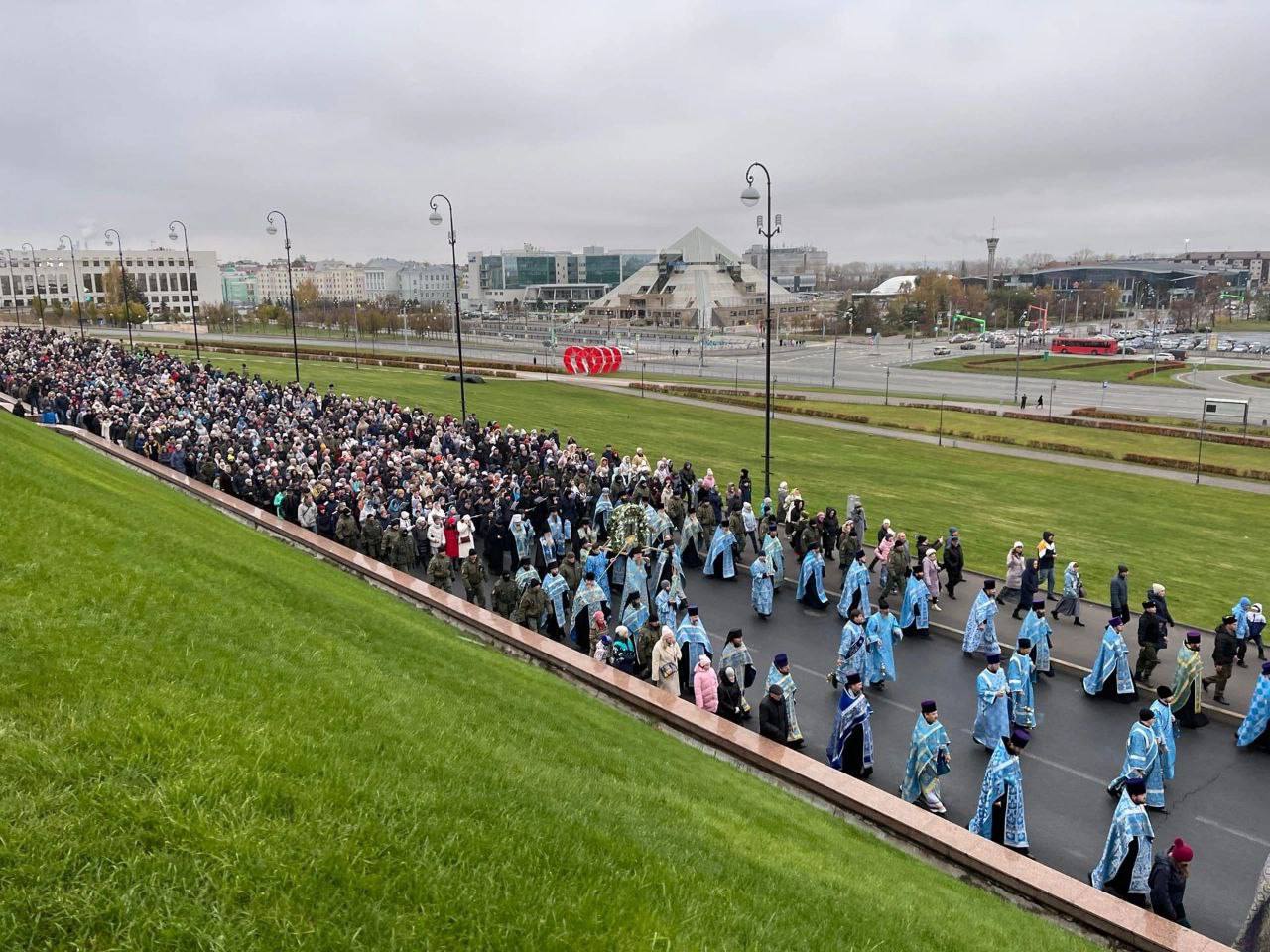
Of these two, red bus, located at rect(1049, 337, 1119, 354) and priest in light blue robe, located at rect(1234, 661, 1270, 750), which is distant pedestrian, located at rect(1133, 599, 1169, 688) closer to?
priest in light blue robe, located at rect(1234, 661, 1270, 750)

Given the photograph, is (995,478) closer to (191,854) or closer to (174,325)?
(191,854)

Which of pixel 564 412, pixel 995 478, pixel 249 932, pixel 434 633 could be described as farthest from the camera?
pixel 564 412

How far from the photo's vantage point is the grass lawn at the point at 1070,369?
62.2 metres

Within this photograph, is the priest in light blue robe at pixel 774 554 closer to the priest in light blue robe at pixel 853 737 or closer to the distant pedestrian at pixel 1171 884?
the priest in light blue robe at pixel 853 737

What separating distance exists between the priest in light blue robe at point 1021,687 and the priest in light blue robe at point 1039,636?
99 centimetres

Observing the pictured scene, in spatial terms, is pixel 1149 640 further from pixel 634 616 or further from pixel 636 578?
pixel 636 578

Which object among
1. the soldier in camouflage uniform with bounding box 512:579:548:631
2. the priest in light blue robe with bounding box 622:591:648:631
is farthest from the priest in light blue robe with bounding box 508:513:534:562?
the priest in light blue robe with bounding box 622:591:648:631

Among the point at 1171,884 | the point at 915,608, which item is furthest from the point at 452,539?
the point at 1171,884

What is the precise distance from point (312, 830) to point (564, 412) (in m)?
36.8

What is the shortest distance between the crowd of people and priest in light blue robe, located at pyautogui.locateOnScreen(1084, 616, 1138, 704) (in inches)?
1.6

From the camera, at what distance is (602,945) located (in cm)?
502

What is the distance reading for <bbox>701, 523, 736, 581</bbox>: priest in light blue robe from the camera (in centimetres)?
1766

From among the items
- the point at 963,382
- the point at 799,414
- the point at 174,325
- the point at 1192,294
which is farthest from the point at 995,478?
the point at 1192,294

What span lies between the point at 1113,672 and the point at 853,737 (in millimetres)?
4837
